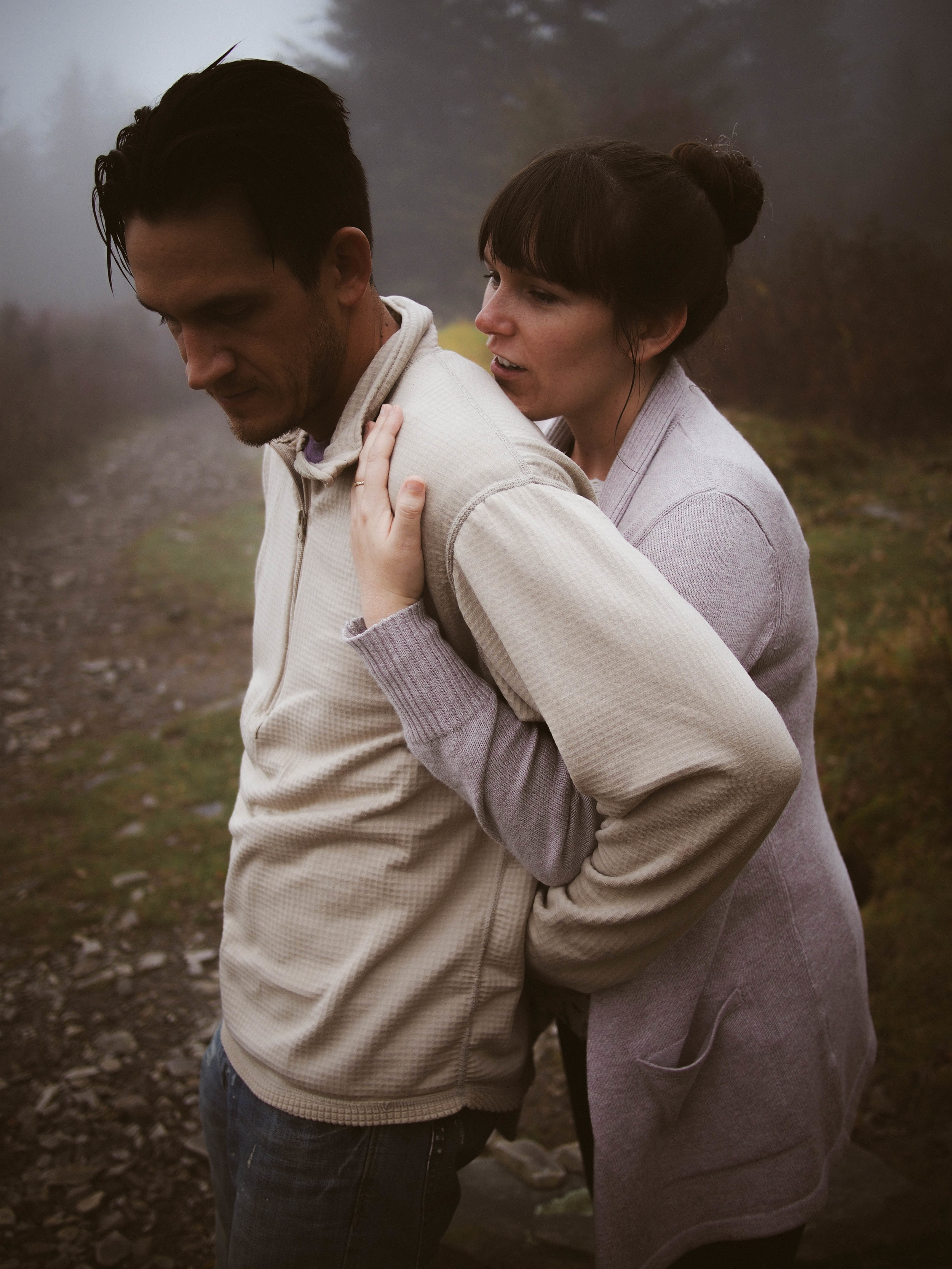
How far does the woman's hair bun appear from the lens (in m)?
1.77

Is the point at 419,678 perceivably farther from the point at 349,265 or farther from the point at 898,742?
the point at 898,742

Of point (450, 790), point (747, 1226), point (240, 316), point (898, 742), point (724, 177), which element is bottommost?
point (898, 742)

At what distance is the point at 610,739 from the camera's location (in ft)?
3.59

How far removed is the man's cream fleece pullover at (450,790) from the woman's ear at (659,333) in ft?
1.76

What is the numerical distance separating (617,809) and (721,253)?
4.36 ft

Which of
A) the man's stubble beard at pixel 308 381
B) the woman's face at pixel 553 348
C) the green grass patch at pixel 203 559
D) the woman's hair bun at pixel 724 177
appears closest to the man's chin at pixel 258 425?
the man's stubble beard at pixel 308 381

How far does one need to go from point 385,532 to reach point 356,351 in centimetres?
40

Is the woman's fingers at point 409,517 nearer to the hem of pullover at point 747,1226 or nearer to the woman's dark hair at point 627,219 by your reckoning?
the woman's dark hair at point 627,219

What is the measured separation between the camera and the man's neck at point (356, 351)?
1.43 meters

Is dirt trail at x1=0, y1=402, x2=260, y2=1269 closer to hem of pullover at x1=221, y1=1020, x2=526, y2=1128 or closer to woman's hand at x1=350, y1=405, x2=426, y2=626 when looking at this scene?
hem of pullover at x1=221, y1=1020, x2=526, y2=1128

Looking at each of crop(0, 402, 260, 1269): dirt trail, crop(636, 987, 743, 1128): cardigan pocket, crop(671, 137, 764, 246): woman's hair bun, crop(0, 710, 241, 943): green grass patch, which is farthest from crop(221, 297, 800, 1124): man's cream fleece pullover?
crop(0, 710, 241, 943): green grass patch

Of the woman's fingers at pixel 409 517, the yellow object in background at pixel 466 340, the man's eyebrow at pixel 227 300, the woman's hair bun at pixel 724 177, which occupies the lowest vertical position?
the yellow object in background at pixel 466 340

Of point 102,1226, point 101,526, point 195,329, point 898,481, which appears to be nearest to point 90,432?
point 101,526

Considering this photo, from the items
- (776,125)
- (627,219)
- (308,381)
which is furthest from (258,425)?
(776,125)
